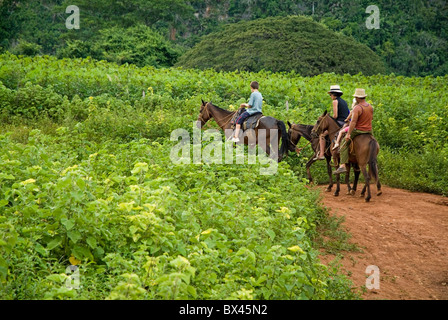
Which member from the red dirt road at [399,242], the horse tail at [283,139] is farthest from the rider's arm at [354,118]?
the horse tail at [283,139]

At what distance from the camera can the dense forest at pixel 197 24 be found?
3800cm

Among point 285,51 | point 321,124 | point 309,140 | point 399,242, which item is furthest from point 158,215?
point 285,51

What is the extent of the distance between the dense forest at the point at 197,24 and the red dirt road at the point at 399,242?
25.3 meters

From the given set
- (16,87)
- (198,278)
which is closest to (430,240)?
(198,278)

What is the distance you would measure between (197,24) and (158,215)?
42596 mm

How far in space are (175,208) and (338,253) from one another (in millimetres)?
3056

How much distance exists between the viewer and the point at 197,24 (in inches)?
1871

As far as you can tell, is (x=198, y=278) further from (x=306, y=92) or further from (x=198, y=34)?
(x=198, y=34)

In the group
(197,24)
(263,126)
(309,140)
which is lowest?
(309,140)

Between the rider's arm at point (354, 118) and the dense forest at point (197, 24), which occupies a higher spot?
the dense forest at point (197, 24)

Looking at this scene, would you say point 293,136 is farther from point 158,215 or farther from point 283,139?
point 158,215

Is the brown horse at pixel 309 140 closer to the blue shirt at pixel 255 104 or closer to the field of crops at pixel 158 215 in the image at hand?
→ the field of crops at pixel 158 215

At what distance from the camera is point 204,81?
21328mm

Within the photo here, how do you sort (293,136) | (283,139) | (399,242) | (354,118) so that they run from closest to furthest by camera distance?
(399,242), (354,118), (283,139), (293,136)
